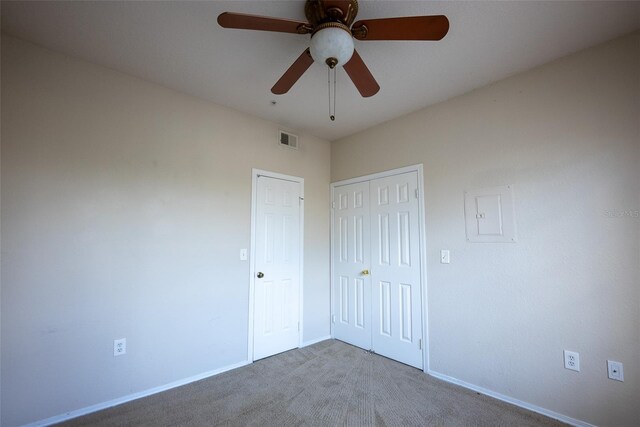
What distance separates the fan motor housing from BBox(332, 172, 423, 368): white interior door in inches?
71.0

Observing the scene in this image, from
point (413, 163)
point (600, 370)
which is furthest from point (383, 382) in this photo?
point (413, 163)

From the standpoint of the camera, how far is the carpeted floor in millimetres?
1997

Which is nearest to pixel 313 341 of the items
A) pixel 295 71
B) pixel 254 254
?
pixel 254 254

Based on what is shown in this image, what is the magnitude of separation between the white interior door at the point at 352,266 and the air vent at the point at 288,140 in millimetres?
826

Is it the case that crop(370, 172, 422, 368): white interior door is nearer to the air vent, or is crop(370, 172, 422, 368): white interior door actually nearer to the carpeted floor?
the carpeted floor

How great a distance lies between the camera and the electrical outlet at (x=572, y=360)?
1961mm

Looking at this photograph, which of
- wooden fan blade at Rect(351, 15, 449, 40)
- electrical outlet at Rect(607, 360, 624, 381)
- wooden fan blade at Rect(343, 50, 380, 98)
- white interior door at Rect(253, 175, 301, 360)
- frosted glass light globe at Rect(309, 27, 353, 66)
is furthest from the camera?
white interior door at Rect(253, 175, 301, 360)

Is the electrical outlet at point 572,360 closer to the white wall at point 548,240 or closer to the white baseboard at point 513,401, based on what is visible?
the white wall at point 548,240

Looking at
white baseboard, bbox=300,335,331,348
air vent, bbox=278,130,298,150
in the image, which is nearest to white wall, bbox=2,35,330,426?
air vent, bbox=278,130,298,150

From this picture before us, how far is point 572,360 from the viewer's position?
6.50 ft

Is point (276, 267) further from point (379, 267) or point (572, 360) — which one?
point (572, 360)

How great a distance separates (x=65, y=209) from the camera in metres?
2.08

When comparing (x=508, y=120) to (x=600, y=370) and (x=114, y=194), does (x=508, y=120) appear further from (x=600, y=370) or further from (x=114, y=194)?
(x=114, y=194)

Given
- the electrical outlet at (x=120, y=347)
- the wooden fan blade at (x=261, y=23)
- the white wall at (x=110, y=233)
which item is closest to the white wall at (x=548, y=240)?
the wooden fan blade at (x=261, y=23)
